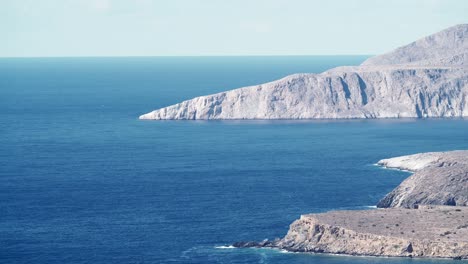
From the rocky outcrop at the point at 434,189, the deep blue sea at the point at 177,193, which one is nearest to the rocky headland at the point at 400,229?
the rocky outcrop at the point at 434,189

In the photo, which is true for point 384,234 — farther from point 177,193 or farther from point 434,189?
point 177,193

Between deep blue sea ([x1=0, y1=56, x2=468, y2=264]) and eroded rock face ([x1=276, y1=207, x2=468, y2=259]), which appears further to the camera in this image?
deep blue sea ([x1=0, y1=56, x2=468, y2=264])

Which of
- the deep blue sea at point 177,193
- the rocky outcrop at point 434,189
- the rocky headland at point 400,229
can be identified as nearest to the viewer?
the rocky headland at point 400,229

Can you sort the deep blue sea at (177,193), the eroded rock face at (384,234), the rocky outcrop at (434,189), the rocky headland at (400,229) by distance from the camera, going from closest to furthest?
the eroded rock face at (384,234) < the rocky headland at (400,229) < the deep blue sea at (177,193) < the rocky outcrop at (434,189)

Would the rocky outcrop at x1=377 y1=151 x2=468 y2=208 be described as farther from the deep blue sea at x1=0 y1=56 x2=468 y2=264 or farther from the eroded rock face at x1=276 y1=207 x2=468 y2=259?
the eroded rock face at x1=276 y1=207 x2=468 y2=259

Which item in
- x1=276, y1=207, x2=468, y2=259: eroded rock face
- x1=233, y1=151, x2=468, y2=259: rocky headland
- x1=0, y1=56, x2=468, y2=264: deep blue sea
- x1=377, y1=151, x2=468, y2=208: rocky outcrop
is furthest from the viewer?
x1=377, y1=151, x2=468, y2=208: rocky outcrop

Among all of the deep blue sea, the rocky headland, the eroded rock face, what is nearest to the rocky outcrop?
the rocky headland

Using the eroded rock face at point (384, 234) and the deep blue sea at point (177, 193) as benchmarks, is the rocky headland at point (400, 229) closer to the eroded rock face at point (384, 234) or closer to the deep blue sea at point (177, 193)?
the eroded rock face at point (384, 234)

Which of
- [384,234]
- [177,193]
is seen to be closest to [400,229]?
[384,234]

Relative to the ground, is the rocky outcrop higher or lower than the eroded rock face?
higher
